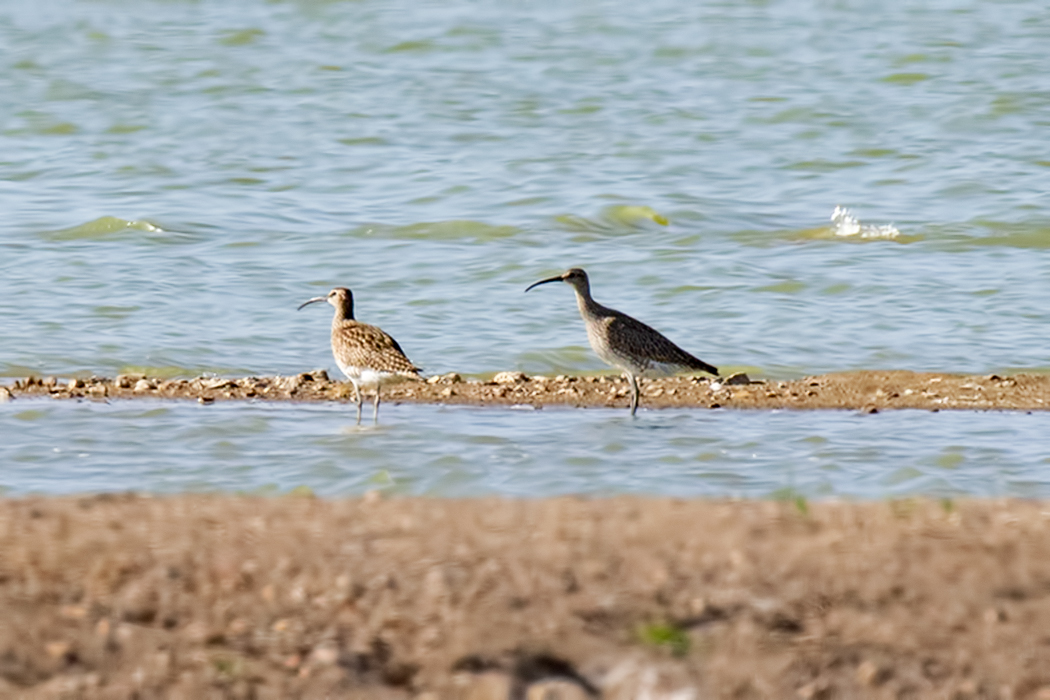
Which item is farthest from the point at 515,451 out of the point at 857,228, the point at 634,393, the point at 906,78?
the point at 906,78

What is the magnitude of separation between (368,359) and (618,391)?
2115mm

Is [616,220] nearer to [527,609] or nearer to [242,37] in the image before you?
[242,37]

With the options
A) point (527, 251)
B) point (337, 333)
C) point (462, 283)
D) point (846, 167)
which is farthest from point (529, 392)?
point (846, 167)

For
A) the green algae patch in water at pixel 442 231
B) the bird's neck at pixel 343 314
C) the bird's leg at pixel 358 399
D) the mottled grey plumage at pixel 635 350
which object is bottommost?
the bird's leg at pixel 358 399

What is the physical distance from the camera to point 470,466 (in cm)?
1034

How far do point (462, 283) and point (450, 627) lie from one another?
1085 cm

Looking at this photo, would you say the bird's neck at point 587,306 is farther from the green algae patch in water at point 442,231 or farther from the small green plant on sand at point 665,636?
the small green plant on sand at point 665,636

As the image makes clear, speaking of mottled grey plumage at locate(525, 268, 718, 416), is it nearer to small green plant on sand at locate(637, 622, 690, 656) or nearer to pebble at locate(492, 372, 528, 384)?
pebble at locate(492, 372, 528, 384)

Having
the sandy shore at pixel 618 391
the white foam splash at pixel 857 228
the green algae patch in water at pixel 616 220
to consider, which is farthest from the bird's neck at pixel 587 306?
the white foam splash at pixel 857 228

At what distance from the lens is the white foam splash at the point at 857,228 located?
19266mm

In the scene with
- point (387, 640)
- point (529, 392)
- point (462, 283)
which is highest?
point (462, 283)

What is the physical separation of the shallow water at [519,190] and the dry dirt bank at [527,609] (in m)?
2.58

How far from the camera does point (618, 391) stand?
537 inches

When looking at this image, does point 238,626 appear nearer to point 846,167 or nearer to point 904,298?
point 904,298
